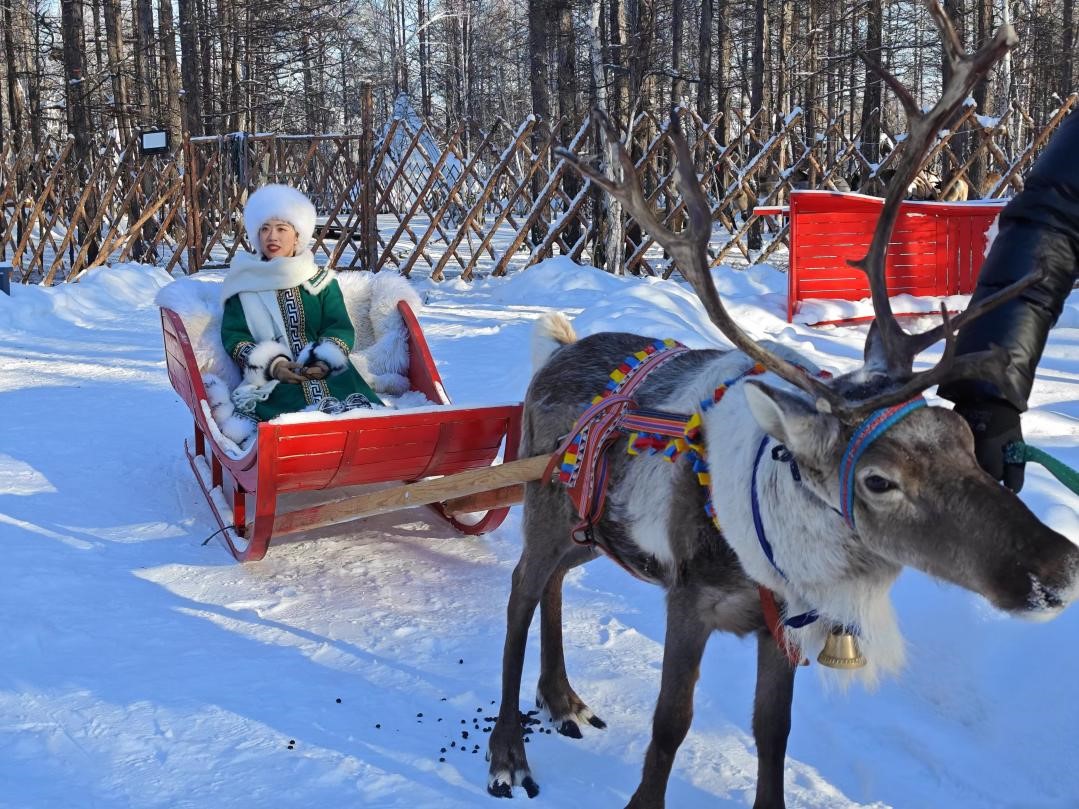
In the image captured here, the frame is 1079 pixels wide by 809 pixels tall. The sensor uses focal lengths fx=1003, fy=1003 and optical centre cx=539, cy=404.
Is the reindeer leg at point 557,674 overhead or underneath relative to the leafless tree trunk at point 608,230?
underneath

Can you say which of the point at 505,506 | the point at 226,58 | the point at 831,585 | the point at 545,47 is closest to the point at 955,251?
the point at 545,47

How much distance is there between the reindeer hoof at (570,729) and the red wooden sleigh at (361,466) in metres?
0.55

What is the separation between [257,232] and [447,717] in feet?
6.63

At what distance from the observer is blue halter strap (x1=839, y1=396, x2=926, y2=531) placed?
1.38 m

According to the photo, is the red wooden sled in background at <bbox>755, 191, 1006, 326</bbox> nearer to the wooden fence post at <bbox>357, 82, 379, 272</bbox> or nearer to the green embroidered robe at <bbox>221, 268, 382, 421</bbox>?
Result: the green embroidered robe at <bbox>221, 268, 382, 421</bbox>

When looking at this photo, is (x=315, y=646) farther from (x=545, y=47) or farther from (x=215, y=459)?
(x=545, y=47)

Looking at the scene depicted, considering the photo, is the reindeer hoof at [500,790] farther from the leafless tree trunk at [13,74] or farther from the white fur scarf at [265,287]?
the leafless tree trunk at [13,74]

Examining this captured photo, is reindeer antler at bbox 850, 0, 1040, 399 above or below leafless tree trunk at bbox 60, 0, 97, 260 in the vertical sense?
below

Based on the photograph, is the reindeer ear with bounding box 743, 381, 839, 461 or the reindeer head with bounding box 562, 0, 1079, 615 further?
the reindeer ear with bounding box 743, 381, 839, 461

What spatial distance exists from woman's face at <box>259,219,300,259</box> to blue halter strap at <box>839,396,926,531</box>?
2.58m

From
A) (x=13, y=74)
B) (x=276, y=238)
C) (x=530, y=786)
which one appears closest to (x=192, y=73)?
(x=13, y=74)

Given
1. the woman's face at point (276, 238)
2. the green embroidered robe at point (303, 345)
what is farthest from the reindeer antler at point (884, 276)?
the woman's face at point (276, 238)

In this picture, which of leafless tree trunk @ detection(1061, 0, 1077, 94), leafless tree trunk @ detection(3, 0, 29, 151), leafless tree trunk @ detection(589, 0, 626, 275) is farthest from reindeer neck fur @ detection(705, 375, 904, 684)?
leafless tree trunk @ detection(1061, 0, 1077, 94)

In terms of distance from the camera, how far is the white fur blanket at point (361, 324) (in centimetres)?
345
